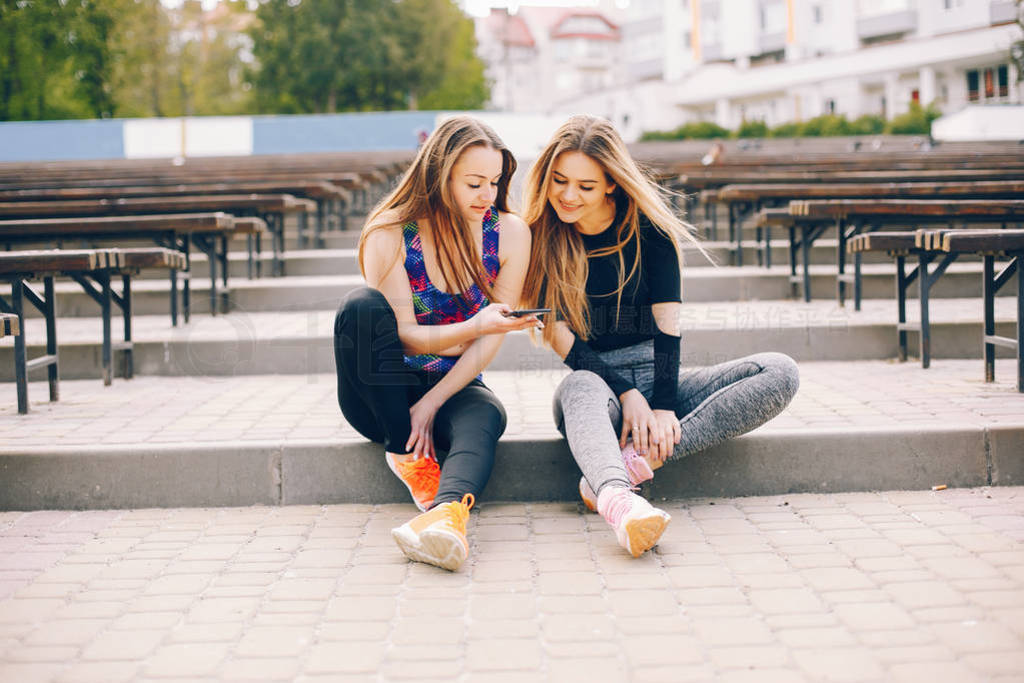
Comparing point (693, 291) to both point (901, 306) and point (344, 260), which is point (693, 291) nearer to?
point (901, 306)

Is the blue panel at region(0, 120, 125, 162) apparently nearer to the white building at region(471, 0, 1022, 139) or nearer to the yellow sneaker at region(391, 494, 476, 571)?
the yellow sneaker at region(391, 494, 476, 571)

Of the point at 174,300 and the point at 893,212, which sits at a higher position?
→ the point at 893,212

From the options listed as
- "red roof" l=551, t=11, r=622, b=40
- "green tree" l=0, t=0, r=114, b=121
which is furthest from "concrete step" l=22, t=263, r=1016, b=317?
"red roof" l=551, t=11, r=622, b=40

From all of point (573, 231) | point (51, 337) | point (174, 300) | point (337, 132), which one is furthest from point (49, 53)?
point (573, 231)

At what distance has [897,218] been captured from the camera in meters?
5.54

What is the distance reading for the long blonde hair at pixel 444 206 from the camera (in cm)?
302

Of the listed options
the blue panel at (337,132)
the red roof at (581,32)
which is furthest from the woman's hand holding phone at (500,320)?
the red roof at (581,32)

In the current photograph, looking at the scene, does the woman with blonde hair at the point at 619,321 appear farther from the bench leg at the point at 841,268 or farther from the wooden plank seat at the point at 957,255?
the bench leg at the point at 841,268

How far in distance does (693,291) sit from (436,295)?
351cm

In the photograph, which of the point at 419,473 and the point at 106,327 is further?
the point at 106,327

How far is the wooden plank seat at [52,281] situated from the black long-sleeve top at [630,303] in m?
2.26

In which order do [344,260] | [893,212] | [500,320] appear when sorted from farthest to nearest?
[344,260] < [893,212] < [500,320]

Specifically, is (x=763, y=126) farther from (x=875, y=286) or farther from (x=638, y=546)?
(x=638, y=546)

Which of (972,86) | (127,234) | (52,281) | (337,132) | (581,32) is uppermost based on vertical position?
(581,32)
